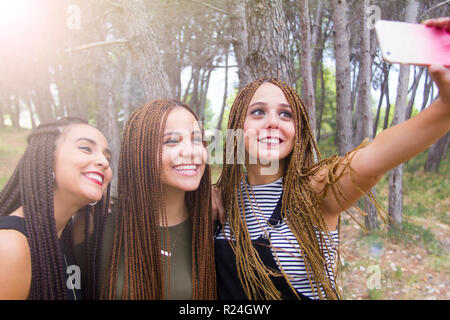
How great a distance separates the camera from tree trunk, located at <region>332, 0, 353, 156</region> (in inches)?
218

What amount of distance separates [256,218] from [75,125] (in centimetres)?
120

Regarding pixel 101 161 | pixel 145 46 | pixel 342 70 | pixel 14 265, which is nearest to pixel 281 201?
pixel 101 161

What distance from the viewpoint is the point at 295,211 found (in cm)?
192

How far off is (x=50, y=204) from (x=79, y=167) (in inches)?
9.4

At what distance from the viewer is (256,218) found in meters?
1.96

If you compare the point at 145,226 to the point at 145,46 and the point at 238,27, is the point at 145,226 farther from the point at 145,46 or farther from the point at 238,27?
the point at 238,27

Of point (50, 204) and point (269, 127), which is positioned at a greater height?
point (269, 127)

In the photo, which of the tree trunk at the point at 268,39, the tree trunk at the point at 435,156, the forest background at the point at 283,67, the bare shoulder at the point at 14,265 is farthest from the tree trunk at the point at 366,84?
the tree trunk at the point at 435,156

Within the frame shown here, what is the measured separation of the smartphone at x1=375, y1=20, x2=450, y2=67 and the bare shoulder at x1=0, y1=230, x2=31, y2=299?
1.76 m

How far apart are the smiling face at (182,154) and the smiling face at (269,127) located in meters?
0.32

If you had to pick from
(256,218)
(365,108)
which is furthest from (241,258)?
(365,108)

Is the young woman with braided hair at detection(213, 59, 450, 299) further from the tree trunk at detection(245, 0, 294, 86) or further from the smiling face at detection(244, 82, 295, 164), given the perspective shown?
the tree trunk at detection(245, 0, 294, 86)

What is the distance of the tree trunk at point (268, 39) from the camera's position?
306 cm

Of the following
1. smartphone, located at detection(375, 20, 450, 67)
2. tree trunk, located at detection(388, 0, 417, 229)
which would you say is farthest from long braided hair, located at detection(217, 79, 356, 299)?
tree trunk, located at detection(388, 0, 417, 229)
